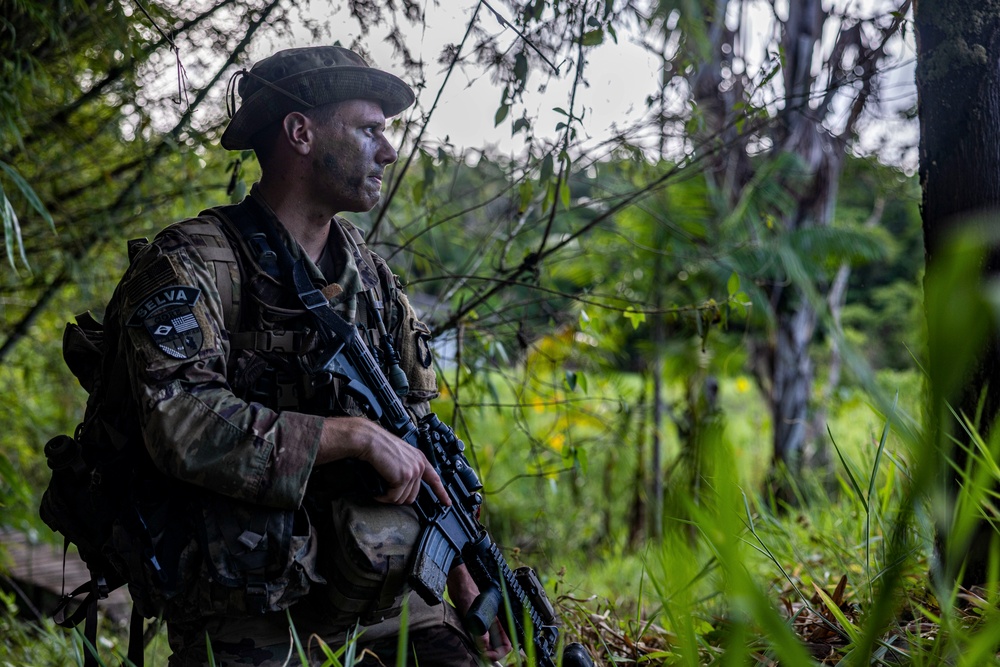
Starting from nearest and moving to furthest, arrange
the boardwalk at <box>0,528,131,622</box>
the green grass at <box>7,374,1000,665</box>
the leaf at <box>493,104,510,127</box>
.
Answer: the green grass at <box>7,374,1000,665</box>
the leaf at <box>493,104,510,127</box>
the boardwalk at <box>0,528,131,622</box>

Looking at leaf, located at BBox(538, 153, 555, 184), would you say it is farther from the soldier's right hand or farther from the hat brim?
the soldier's right hand

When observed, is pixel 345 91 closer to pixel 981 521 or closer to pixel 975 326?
pixel 975 326

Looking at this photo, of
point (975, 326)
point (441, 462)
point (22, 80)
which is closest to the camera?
point (975, 326)

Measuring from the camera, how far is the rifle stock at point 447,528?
1.70m

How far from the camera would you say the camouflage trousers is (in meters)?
1.71

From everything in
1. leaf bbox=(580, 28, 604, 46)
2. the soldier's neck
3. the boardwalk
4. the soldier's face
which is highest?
leaf bbox=(580, 28, 604, 46)

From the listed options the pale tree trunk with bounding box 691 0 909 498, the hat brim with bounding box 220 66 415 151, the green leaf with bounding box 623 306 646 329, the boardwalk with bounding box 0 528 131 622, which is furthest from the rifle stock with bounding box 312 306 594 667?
the pale tree trunk with bounding box 691 0 909 498

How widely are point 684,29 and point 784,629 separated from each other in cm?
231

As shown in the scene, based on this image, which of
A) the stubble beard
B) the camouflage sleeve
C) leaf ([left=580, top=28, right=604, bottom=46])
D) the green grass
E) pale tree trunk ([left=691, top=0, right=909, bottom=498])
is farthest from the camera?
pale tree trunk ([left=691, top=0, right=909, bottom=498])

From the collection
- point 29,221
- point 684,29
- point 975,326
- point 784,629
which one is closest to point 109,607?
point 29,221

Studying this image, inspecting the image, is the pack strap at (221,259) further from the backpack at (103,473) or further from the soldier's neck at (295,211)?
the soldier's neck at (295,211)

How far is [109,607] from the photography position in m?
4.24

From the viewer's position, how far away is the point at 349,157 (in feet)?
6.16

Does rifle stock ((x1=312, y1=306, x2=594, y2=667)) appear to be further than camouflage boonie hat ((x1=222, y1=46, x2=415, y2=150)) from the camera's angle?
No
